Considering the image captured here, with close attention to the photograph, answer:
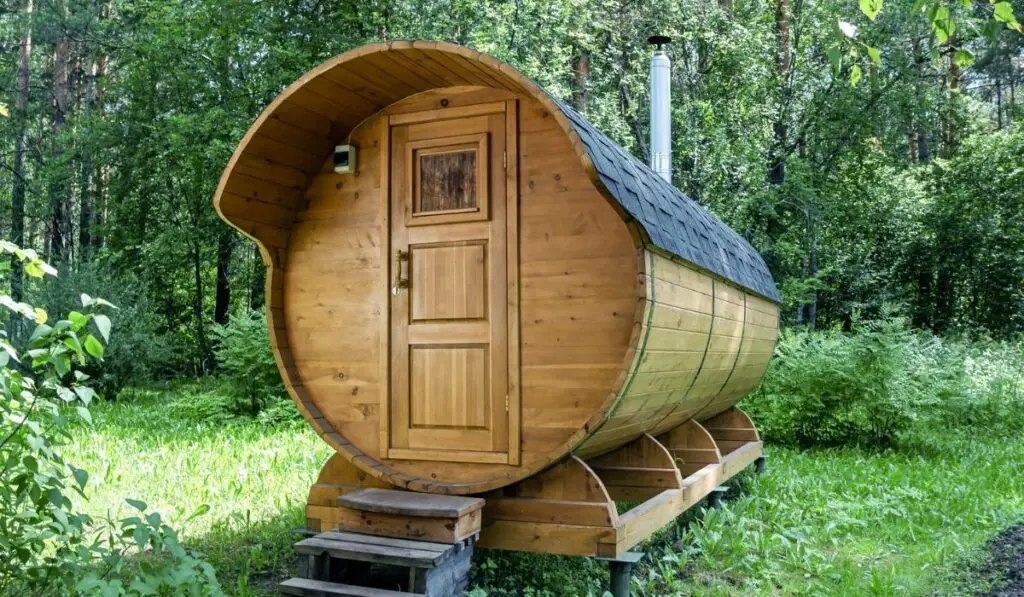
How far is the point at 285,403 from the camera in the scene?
11.6 metres

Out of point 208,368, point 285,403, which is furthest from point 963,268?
point 208,368

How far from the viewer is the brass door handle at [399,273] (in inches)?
191

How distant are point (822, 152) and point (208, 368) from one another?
1547 centimetres

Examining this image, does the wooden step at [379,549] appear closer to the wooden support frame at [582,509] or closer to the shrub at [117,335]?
the wooden support frame at [582,509]

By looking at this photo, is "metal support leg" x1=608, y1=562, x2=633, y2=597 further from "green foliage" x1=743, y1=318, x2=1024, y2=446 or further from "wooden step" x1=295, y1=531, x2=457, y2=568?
"green foliage" x1=743, y1=318, x2=1024, y2=446

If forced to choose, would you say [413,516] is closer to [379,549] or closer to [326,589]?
[379,549]

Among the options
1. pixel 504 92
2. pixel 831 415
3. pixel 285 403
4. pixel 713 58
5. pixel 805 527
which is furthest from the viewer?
pixel 713 58

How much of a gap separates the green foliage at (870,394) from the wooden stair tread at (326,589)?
7.62 metres

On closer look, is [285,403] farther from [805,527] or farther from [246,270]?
[246,270]

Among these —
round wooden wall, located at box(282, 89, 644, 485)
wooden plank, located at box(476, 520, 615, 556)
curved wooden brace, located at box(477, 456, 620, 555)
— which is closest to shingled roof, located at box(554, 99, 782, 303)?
round wooden wall, located at box(282, 89, 644, 485)

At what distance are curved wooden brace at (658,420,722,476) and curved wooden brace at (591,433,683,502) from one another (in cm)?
112

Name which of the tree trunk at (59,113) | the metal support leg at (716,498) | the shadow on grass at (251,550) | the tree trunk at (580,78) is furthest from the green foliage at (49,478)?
A: the tree trunk at (59,113)

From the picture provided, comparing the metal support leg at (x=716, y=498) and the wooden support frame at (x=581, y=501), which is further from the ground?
the wooden support frame at (x=581, y=501)

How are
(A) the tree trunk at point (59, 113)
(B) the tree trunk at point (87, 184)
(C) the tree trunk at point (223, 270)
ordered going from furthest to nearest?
(B) the tree trunk at point (87, 184) → (C) the tree trunk at point (223, 270) → (A) the tree trunk at point (59, 113)
